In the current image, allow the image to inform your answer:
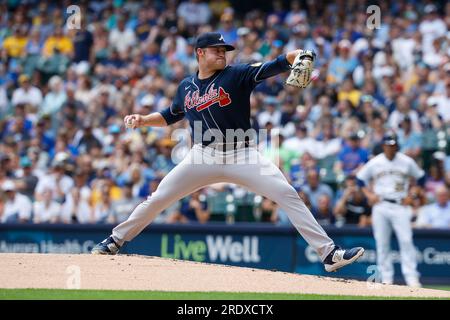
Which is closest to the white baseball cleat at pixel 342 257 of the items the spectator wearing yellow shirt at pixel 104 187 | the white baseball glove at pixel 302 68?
the white baseball glove at pixel 302 68

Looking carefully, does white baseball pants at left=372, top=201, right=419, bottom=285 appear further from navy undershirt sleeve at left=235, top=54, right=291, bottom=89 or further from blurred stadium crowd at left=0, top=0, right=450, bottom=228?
navy undershirt sleeve at left=235, top=54, right=291, bottom=89

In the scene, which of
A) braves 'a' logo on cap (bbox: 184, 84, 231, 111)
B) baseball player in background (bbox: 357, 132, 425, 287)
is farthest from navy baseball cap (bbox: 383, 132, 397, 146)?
braves 'a' logo on cap (bbox: 184, 84, 231, 111)

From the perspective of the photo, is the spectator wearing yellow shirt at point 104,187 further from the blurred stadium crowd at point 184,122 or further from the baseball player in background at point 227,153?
the baseball player in background at point 227,153

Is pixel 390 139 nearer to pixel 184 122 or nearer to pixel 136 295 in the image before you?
pixel 184 122

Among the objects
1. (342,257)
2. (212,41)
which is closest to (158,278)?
(342,257)
